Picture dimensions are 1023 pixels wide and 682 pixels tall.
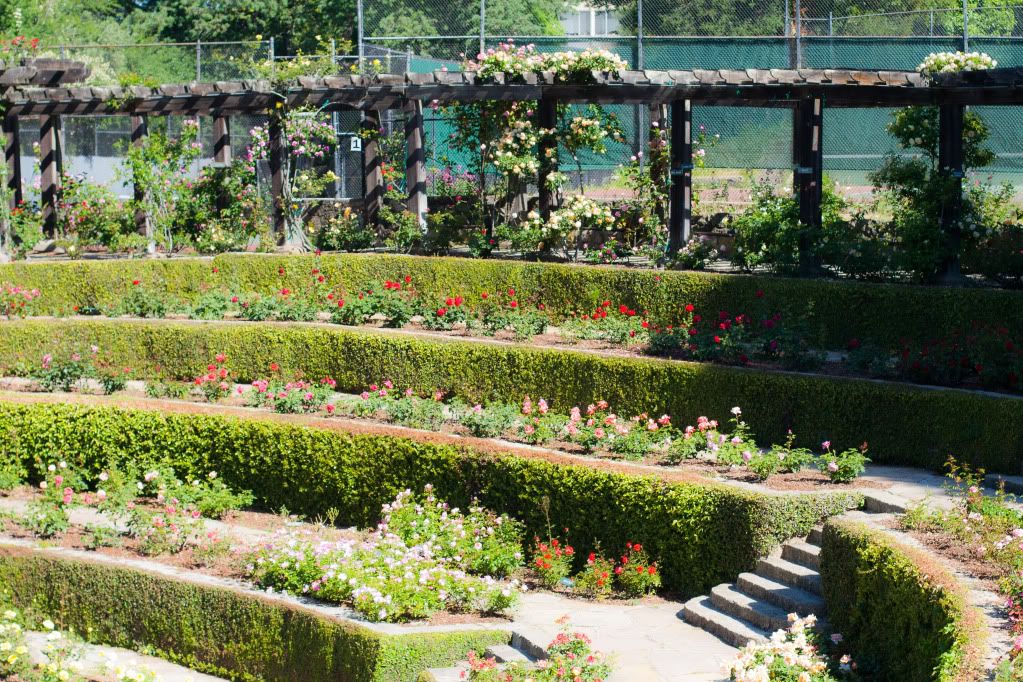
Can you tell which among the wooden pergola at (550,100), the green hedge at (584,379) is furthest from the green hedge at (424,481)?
the wooden pergola at (550,100)

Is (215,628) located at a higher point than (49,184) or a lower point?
lower

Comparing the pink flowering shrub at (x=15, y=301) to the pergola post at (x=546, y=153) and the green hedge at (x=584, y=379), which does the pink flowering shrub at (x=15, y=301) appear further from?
the pergola post at (x=546, y=153)

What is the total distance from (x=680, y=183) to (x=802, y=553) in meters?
7.36

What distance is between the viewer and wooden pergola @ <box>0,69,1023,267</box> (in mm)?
13242

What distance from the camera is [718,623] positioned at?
8125mm

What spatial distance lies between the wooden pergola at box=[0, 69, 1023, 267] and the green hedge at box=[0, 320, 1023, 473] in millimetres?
3285

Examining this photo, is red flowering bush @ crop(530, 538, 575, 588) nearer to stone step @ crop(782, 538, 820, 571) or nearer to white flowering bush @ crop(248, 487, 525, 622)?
white flowering bush @ crop(248, 487, 525, 622)

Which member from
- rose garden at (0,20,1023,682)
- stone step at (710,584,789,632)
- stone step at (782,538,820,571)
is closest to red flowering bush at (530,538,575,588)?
rose garden at (0,20,1023,682)

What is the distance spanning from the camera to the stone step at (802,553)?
27.6ft

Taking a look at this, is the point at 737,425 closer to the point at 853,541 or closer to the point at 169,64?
the point at 853,541

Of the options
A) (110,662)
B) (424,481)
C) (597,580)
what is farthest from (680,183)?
(110,662)

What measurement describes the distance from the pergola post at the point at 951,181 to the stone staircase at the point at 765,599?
5.01 meters

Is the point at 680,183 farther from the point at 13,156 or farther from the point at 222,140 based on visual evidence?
the point at 13,156

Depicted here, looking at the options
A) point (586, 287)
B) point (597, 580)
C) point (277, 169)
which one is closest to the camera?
point (597, 580)
